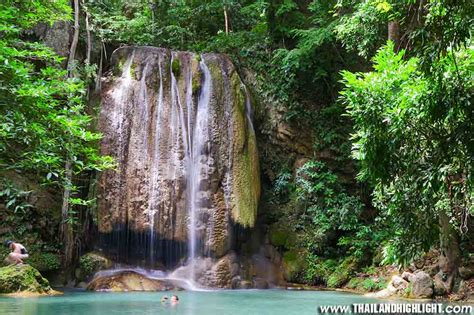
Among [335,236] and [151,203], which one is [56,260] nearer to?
[151,203]

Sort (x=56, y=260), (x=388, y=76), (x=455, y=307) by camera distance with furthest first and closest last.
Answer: (x=56, y=260)
(x=455, y=307)
(x=388, y=76)

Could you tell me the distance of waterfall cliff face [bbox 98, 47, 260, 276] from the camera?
1382 centimetres

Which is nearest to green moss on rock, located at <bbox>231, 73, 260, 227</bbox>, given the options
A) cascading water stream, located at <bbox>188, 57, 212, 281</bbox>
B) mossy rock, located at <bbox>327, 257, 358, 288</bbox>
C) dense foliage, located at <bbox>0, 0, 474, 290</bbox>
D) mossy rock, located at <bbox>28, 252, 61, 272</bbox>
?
cascading water stream, located at <bbox>188, 57, 212, 281</bbox>

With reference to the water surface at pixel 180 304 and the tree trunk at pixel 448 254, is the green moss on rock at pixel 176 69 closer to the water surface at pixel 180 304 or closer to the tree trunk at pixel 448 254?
the water surface at pixel 180 304

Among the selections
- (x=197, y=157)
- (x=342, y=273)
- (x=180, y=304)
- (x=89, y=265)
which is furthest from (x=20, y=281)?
(x=342, y=273)

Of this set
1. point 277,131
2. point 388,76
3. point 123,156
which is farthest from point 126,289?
point 388,76

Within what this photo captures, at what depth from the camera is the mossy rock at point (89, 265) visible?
12.9 m

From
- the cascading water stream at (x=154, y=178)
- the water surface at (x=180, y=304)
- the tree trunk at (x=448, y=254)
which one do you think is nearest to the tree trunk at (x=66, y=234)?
the water surface at (x=180, y=304)

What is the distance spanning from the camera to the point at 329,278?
13.6 m

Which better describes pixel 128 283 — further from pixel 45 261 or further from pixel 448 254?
pixel 448 254

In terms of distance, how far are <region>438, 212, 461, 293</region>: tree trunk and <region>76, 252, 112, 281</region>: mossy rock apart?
8361 millimetres

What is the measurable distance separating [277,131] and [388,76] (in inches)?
413

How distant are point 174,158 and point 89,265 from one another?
3.88 m

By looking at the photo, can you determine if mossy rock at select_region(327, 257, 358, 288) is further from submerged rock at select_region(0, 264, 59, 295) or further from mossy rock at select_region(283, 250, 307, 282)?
submerged rock at select_region(0, 264, 59, 295)
